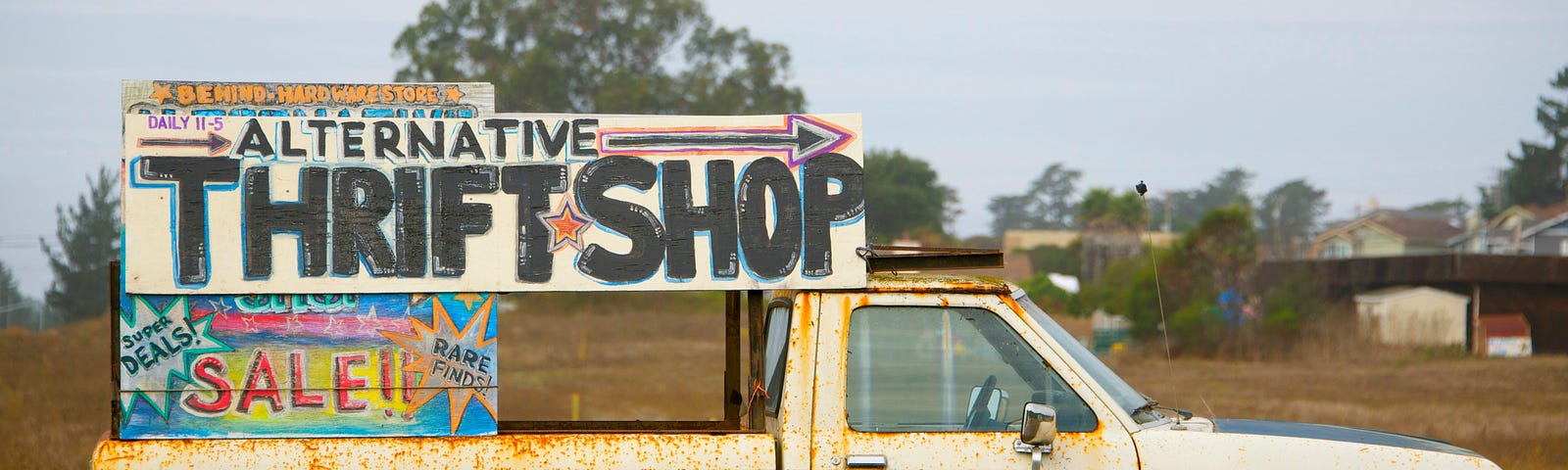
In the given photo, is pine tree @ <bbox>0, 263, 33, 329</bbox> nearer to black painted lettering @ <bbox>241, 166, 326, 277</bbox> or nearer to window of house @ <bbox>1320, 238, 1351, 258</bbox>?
black painted lettering @ <bbox>241, 166, 326, 277</bbox>

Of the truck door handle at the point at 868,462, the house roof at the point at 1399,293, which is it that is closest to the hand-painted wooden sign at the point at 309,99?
the truck door handle at the point at 868,462

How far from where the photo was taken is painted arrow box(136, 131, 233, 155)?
4281 mm

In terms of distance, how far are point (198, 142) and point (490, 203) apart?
0.97 m

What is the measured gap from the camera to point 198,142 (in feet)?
14.1

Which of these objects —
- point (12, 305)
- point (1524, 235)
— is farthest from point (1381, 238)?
point (12, 305)

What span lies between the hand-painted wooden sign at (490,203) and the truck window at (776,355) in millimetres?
271

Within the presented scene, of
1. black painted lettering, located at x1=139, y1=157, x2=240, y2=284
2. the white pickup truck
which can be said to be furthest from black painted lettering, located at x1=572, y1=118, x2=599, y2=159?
black painted lettering, located at x1=139, y1=157, x2=240, y2=284

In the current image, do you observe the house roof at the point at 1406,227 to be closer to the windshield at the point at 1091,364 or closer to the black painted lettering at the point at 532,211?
the windshield at the point at 1091,364

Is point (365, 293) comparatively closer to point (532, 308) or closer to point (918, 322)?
point (918, 322)

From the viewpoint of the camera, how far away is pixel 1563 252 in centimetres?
5175

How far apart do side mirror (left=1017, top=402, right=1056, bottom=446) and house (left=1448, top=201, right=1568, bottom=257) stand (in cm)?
5184

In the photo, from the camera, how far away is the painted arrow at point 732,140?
4453 millimetres

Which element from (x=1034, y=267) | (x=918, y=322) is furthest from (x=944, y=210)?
(x=918, y=322)

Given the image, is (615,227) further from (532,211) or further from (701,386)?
(701,386)
